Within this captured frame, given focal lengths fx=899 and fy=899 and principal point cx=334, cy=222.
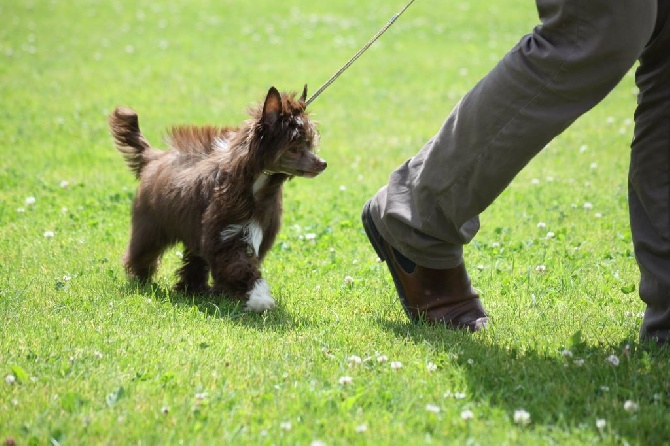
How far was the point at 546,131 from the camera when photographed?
3732 millimetres

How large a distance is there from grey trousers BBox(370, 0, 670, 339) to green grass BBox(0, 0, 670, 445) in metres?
0.44

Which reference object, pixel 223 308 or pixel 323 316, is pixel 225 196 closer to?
pixel 223 308

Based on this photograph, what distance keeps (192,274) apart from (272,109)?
4.27ft

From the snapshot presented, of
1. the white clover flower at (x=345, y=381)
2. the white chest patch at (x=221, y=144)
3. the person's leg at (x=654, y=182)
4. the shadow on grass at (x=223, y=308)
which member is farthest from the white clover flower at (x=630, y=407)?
the white chest patch at (x=221, y=144)

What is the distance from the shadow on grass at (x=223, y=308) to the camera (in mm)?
4530

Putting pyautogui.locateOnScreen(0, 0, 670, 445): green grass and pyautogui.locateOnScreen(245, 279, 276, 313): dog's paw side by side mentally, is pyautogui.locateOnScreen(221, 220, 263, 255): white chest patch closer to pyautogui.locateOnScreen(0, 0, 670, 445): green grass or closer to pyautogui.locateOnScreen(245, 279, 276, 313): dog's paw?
pyautogui.locateOnScreen(245, 279, 276, 313): dog's paw

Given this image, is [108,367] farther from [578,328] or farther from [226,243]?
[578,328]

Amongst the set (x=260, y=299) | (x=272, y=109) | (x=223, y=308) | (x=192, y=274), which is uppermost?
(x=272, y=109)

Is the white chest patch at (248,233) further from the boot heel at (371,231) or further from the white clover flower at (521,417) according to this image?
the white clover flower at (521,417)

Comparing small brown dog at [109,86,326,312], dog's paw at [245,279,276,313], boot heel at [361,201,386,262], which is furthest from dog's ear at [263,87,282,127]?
dog's paw at [245,279,276,313]

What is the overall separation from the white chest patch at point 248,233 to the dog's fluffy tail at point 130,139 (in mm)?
997

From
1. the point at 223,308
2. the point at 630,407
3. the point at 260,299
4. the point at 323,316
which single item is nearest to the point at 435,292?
the point at 323,316

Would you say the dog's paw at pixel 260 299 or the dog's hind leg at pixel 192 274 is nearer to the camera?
the dog's paw at pixel 260 299

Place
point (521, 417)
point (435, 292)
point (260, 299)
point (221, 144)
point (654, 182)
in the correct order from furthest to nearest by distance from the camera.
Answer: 1. point (221, 144)
2. point (260, 299)
3. point (435, 292)
4. point (654, 182)
5. point (521, 417)
